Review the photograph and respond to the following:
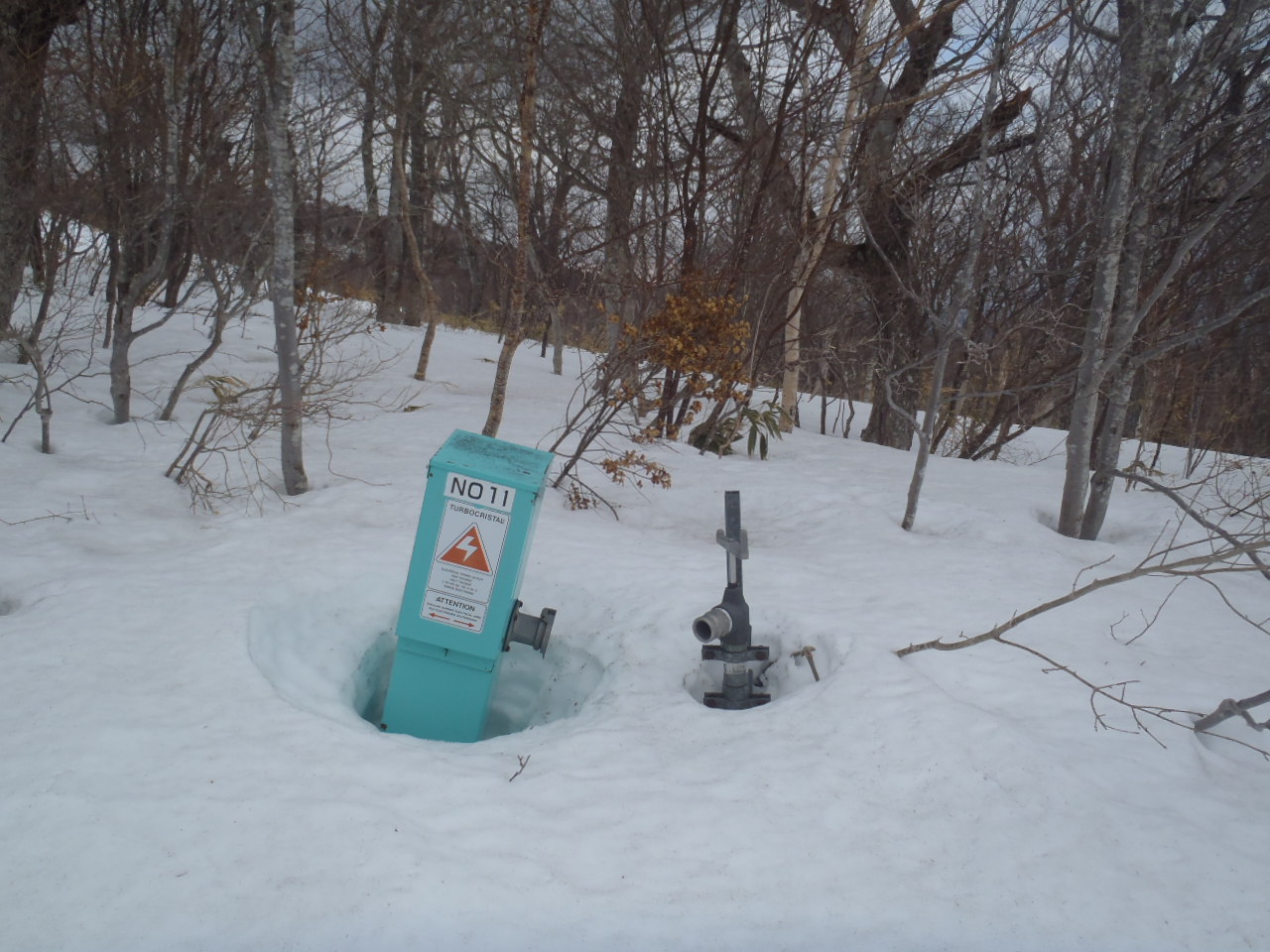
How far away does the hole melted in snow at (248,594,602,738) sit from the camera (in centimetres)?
326

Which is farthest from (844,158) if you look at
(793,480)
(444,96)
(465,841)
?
(465,841)

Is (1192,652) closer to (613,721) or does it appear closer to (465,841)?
(613,721)

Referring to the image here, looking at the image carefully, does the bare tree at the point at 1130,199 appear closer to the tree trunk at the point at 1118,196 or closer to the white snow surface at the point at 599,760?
the tree trunk at the point at 1118,196

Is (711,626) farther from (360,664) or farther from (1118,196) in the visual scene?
(1118,196)

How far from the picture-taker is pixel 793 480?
262 inches

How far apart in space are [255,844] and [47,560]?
7.70 feet

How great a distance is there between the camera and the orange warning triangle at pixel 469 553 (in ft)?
10.2

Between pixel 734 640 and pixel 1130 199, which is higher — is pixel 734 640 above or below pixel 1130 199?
below

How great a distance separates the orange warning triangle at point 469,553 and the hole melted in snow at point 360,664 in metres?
0.69

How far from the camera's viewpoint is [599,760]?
8.96 feet

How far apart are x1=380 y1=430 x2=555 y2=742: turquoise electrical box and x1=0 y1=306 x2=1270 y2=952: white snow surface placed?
12.9 inches

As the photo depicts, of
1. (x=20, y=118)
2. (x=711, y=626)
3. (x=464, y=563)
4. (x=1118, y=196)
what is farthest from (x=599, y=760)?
(x=20, y=118)

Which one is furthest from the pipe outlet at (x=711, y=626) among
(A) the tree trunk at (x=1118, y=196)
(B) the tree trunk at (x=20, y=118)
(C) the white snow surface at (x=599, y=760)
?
(B) the tree trunk at (x=20, y=118)

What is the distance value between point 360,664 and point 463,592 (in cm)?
81
